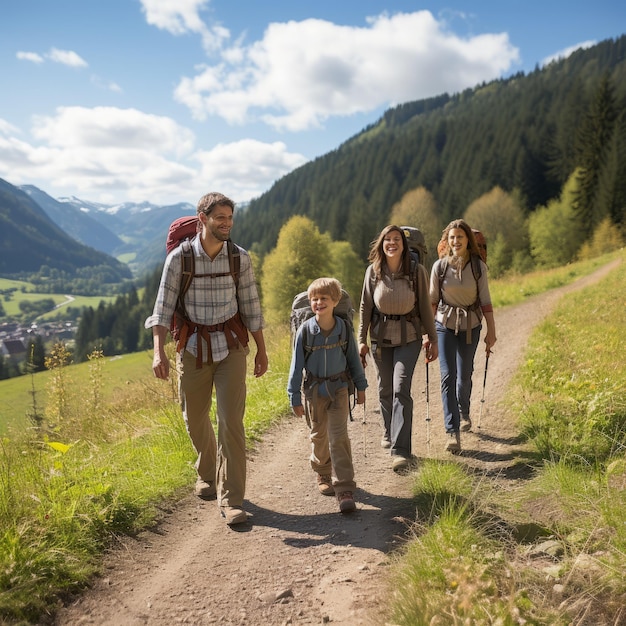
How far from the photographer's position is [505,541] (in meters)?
3.21

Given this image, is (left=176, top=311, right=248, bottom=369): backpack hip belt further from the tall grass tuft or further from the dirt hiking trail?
the tall grass tuft

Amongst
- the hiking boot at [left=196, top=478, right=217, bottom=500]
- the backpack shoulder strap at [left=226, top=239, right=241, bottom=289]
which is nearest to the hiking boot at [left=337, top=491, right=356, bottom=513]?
the hiking boot at [left=196, top=478, right=217, bottom=500]

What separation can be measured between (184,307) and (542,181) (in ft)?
225

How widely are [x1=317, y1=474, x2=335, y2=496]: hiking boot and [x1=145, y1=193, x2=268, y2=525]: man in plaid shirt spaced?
826mm

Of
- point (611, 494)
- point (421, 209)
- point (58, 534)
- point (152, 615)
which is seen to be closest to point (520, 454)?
point (611, 494)

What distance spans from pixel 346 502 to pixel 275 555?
0.80m

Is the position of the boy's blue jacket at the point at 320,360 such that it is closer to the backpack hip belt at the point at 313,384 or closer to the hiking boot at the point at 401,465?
the backpack hip belt at the point at 313,384

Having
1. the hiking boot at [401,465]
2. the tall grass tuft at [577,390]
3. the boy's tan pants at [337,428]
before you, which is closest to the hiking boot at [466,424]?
the tall grass tuft at [577,390]

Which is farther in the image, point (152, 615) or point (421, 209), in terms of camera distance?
point (421, 209)

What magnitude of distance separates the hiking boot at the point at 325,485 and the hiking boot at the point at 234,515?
2.61ft

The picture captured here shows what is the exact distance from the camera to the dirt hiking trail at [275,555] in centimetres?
288

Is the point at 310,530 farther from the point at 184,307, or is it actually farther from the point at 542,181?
the point at 542,181

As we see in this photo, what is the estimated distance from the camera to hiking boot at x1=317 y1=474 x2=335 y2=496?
445 centimetres

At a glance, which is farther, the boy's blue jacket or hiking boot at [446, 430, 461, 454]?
hiking boot at [446, 430, 461, 454]
